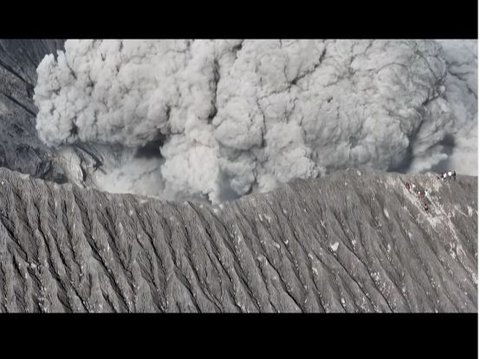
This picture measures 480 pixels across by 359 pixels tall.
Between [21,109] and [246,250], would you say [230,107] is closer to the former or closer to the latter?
[246,250]

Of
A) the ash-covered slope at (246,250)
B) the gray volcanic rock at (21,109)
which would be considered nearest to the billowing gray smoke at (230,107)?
the gray volcanic rock at (21,109)

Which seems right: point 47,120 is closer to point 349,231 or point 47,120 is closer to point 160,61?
point 160,61

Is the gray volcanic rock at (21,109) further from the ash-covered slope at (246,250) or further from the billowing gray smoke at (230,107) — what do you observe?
the ash-covered slope at (246,250)

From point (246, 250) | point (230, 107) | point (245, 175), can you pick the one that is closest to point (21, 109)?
point (230, 107)

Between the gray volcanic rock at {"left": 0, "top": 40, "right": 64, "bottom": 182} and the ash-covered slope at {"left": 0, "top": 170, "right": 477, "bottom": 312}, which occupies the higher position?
the gray volcanic rock at {"left": 0, "top": 40, "right": 64, "bottom": 182}

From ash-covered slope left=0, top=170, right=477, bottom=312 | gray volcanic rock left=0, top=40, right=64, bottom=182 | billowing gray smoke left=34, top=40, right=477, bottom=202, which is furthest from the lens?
gray volcanic rock left=0, top=40, right=64, bottom=182

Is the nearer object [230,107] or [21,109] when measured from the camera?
[230,107]

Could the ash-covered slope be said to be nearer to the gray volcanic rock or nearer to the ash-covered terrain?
the ash-covered terrain

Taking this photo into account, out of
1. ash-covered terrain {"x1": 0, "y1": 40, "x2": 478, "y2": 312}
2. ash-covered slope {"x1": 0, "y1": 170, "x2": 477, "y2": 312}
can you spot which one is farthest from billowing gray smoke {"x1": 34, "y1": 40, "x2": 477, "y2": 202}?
ash-covered slope {"x1": 0, "y1": 170, "x2": 477, "y2": 312}
